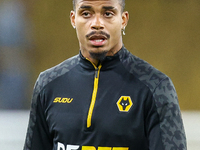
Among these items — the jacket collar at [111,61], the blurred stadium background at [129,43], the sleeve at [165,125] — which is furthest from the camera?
the blurred stadium background at [129,43]

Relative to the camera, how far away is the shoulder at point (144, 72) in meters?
1.26

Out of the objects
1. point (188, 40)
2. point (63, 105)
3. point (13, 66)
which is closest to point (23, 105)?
point (13, 66)

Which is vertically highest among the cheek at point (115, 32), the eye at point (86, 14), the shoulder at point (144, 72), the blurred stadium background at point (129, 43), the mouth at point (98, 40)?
the blurred stadium background at point (129, 43)

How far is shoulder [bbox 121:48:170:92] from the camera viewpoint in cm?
126

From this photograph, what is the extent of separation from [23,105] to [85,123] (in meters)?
3.58

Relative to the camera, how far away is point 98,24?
1.25 metres

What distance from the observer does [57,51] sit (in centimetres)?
488

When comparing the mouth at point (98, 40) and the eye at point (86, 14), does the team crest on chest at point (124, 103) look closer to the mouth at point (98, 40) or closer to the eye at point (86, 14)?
the mouth at point (98, 40)

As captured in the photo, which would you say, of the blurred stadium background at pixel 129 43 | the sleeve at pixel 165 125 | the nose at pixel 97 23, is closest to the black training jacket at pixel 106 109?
the sleeve at pixel 165 125

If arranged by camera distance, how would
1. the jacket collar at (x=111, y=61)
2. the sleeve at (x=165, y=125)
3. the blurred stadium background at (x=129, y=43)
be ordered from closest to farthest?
1. the sleeve at (x=165, y=125)
2. the jacket collar at (x=111, y=61)
3. the blurred stadium background at (x=129, y=43)

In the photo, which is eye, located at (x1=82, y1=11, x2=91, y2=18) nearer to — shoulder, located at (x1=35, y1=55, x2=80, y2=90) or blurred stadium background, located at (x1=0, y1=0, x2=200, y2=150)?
shoulder, located at (x1=35, y1=55, x2=80, y2=90)

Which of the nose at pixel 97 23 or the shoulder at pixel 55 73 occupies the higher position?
the nose at pixel 97 23

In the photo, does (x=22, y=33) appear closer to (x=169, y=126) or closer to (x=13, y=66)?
(x=13, y=66)

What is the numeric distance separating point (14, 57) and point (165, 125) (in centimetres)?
385
